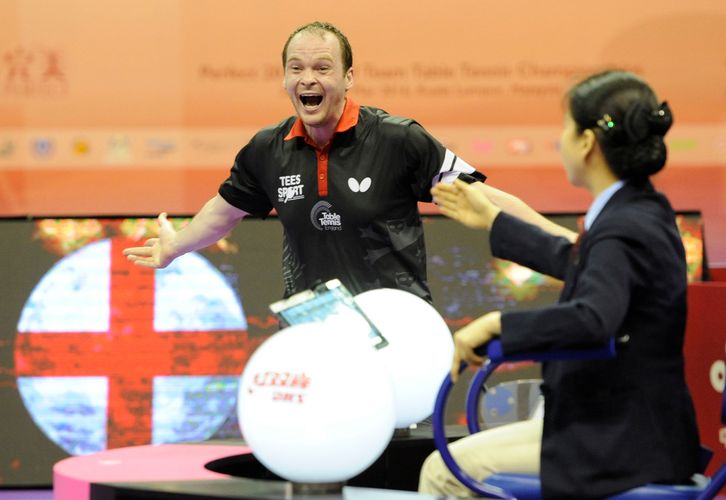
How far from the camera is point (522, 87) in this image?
5523 millimetres

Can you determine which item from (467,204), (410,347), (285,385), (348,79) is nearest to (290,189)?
(348,79)

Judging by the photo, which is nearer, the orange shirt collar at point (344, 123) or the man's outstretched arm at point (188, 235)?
the orange shirt collar at point (344, 123)

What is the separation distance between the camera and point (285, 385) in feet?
7.82

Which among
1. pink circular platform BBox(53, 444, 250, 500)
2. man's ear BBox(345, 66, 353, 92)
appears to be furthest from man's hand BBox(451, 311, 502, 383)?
man's ear BBox(345, 66, 353, 92)

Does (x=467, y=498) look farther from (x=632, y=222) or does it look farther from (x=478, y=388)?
(x=632, y=222)

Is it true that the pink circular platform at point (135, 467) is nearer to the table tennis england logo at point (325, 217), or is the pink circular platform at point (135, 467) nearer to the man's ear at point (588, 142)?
the table tennis england logo at point (325, 217)

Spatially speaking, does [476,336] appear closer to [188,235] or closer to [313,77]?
[313,77]

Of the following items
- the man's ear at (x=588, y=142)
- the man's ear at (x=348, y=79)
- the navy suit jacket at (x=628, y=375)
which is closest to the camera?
the navy suit jacket at (x=628, y=375)

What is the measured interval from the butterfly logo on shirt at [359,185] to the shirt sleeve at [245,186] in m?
0.35

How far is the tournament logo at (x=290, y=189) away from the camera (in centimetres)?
358

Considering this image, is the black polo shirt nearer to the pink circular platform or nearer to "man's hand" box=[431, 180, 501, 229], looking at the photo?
the pink circular platform

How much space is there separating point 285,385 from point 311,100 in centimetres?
136

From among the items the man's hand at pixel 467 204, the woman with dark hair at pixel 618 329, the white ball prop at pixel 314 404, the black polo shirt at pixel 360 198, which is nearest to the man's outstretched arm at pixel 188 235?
the black polo shirt at pixel 360 198

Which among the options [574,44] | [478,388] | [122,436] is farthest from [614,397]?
[574,44]
